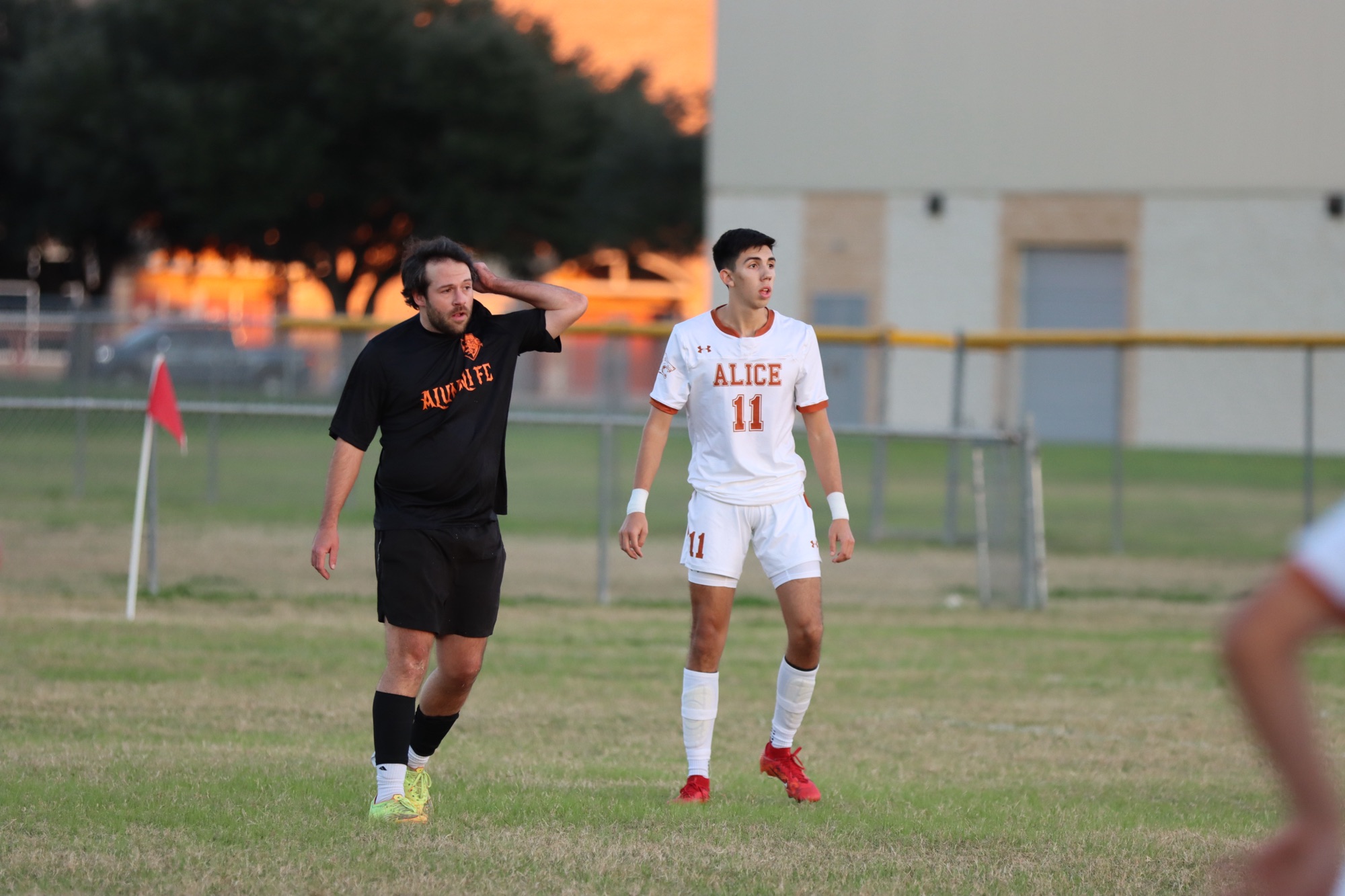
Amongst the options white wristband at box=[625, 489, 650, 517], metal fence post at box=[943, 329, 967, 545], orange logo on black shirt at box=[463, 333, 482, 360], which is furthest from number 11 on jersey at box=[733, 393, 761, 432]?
metal fence post at box=[943, 329, 967, 545]

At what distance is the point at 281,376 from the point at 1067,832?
1949cm

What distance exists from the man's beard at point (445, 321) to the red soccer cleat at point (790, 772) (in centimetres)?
207

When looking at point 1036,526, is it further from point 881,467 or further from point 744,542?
point 744,542

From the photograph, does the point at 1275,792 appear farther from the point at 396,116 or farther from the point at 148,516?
the point at 396,116

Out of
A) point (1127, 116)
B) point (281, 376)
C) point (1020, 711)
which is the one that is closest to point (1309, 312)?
point (1127, 116)

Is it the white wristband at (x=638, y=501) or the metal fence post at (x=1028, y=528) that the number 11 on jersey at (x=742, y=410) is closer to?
the white wristband at (x=638, y=501)

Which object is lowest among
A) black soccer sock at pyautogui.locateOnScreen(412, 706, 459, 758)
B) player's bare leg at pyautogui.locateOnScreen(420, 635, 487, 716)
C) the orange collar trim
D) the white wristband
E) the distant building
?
black soccer sock at pyautogui.locateOnScreen(412, 706, 459, 758)

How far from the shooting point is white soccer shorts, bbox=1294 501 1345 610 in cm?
202

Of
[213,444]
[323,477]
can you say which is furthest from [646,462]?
[323,477]

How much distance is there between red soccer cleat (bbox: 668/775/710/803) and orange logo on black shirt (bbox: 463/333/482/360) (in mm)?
1823

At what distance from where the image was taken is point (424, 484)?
5.36 meters

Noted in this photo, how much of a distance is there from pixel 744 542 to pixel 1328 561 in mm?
4009

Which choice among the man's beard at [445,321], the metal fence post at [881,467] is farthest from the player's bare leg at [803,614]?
the metal fence post at [881,467]

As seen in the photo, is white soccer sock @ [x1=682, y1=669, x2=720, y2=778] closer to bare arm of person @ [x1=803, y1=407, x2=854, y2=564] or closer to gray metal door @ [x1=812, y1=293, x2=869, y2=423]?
bare arm of person @ [x1=803, y1=407, x2=854, y2=564]
